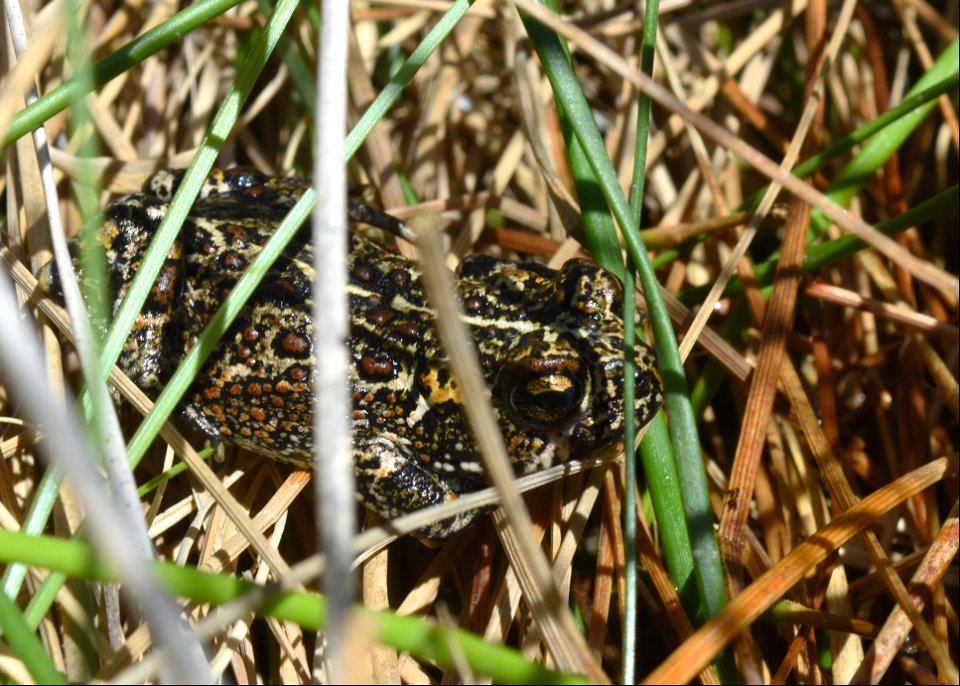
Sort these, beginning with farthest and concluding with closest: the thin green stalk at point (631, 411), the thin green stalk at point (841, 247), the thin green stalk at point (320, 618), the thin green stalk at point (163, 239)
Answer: the thin green stalk at point (841, 247)
the thin green stalk at point (163, 239)
the thin green stalk at point (631, 411)
the thin green stalk at point (320, 618)

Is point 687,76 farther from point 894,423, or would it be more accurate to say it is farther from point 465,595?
point 465,595

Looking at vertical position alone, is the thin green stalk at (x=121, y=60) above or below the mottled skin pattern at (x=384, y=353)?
above

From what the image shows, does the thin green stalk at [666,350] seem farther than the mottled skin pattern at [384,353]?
No

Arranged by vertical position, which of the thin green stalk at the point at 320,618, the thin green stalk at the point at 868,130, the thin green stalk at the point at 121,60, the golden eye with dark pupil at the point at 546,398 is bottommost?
the thin green stalk at the point at 320,618

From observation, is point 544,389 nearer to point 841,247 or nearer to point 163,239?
point 163,239

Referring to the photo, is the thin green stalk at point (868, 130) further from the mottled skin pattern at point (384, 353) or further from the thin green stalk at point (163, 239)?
the thin green stalk at point (163, 239)

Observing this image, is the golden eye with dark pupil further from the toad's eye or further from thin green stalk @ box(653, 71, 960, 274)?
thin green stalk @ box(653, 71, 960, 274)

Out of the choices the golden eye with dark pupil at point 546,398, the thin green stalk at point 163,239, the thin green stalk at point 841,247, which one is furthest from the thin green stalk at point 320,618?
the thin green stalk at point 841,247

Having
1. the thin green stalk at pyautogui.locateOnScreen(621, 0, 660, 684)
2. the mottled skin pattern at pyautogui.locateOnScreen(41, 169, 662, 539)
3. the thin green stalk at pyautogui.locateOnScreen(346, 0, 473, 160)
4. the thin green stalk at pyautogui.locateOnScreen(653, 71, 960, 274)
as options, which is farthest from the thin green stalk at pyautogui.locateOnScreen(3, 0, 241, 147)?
the thin green stalk at pyautogui.locateOnScreen(653, 71, 960, 274)
